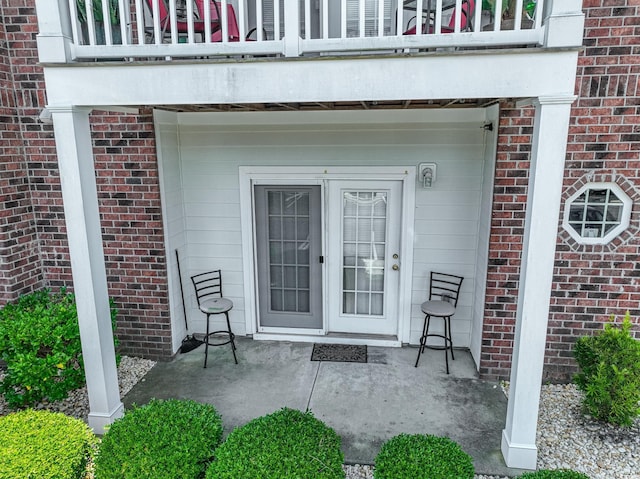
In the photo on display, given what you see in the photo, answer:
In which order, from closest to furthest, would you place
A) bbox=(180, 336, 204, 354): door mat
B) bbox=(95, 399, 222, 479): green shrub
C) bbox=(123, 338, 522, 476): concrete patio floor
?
bbox=(95, 399, 222, 479): green shrub, bbox=(123, 338, 522, 476): concrete patio floor, bbox=(180, 336, 204, 354): door mat

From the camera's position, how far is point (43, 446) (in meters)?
2.98

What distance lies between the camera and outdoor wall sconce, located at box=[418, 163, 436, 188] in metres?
5.01

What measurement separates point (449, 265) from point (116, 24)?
418 centimetres

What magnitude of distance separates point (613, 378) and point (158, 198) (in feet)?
15.3

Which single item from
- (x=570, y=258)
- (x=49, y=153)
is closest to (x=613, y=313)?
(x=570, y=258)

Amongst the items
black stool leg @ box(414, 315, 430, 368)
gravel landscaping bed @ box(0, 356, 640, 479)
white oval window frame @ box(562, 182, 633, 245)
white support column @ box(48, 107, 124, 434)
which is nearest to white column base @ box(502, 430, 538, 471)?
gravel landscaping bed @ box(0, 356, 640, 479)

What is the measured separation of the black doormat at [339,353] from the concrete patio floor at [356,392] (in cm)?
8

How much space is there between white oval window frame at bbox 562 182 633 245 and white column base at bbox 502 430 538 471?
2.05 m

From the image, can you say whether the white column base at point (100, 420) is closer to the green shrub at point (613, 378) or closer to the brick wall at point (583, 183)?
the brick wall at point (583, 183)

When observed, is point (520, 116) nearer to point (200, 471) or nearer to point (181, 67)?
point (181, 67)

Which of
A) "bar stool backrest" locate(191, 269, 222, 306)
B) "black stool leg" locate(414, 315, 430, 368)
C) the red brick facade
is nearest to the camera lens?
the red brick facade

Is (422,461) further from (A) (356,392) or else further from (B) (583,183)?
(B) (583,183)

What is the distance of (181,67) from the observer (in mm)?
3230

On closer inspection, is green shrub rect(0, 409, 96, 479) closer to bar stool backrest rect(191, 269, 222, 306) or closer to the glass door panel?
bar stool backrest rect(191, 269, 222, 306)
